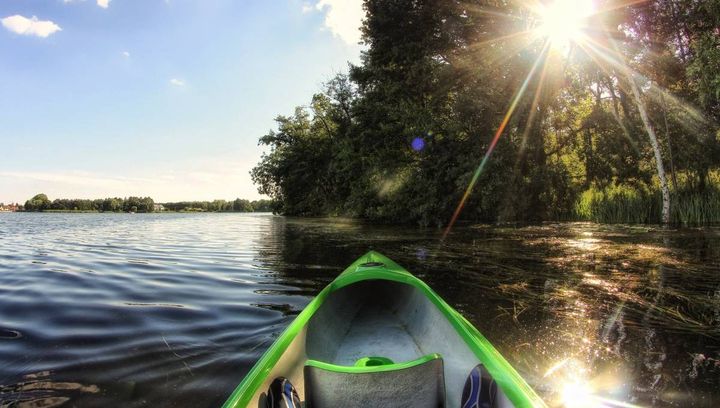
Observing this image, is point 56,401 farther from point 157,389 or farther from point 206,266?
point 206,266

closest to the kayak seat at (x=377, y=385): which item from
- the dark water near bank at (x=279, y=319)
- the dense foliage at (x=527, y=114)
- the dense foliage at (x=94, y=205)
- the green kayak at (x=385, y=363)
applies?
the green kayak at (x=385, y=363)

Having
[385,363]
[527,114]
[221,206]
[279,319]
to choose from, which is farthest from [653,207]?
[221,206]

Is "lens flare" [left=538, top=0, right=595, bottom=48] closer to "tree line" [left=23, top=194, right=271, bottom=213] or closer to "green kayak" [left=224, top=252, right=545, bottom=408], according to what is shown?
"green kayak" [left=224, top=252, right=545, bottom=408]

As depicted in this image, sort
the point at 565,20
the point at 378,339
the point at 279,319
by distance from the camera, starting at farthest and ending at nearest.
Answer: the point at 565,20 → the point at 279,319 → the point at 378,339

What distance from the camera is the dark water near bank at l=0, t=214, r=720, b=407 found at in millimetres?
2975

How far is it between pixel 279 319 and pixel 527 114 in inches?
770

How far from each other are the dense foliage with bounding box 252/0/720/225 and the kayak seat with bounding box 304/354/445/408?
18.3 m

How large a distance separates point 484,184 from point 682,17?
453 inches

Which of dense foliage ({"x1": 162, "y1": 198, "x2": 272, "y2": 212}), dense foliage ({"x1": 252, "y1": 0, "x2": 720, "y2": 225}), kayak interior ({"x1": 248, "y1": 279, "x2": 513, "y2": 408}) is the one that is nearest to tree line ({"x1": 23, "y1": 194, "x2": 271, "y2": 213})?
dense foliage ({"x1": 162, "y1": 198, "x2": 272, "y2": 212})

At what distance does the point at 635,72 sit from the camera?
1877 centimetres

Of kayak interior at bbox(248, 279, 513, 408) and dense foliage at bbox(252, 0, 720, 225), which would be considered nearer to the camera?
kayak interior at bbox(248, 279, 513, 408)

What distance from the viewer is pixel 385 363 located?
9.70 ft

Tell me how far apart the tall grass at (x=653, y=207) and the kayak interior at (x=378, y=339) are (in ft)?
59.9

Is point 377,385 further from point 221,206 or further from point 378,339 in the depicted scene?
point 221,206
